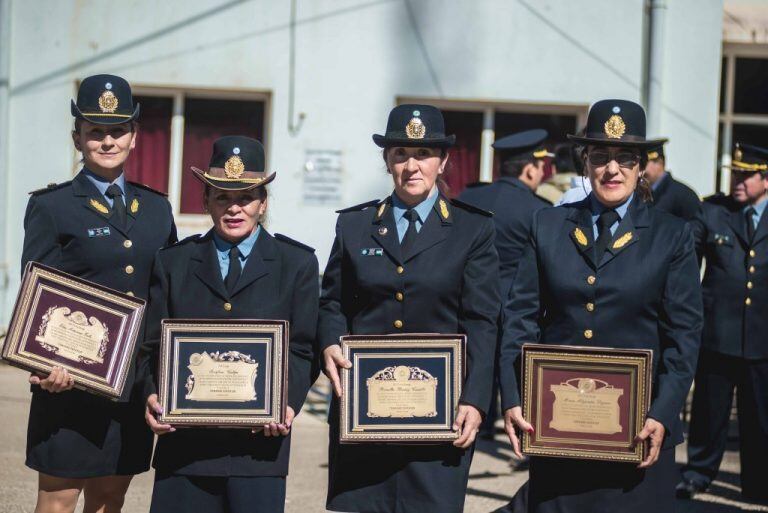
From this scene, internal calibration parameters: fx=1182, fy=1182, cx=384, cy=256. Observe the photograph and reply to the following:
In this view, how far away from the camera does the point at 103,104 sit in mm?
5066

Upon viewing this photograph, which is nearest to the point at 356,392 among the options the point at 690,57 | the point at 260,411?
the point at 260,411

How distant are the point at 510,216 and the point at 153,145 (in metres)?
5.09

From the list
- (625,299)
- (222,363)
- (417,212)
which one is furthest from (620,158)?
(222,363)

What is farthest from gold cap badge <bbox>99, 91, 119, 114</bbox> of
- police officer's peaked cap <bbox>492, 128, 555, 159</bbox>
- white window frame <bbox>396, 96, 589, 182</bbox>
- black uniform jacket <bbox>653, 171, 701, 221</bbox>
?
white window frame <bbox>396, 96, 589, 182</bbox>

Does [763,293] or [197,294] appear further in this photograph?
[763,293]

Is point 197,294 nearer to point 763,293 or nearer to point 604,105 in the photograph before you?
point 604,105

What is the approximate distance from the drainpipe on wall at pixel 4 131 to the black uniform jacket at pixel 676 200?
21.4ft

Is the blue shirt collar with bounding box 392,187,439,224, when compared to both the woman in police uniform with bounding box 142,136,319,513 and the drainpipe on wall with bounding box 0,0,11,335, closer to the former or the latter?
the woman in police uniform with bounding box 142,136,319,513

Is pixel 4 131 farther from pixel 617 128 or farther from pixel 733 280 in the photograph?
pixel 617 128

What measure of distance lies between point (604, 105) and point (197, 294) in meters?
1.76

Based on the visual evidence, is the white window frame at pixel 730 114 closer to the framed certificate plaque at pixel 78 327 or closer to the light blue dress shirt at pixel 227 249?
→ the light blue dress shirt at pixel 227 249

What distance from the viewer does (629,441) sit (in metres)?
4.34

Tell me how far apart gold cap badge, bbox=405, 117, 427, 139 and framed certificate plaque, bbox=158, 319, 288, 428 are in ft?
3.11

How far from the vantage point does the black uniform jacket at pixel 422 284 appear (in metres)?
4.70
